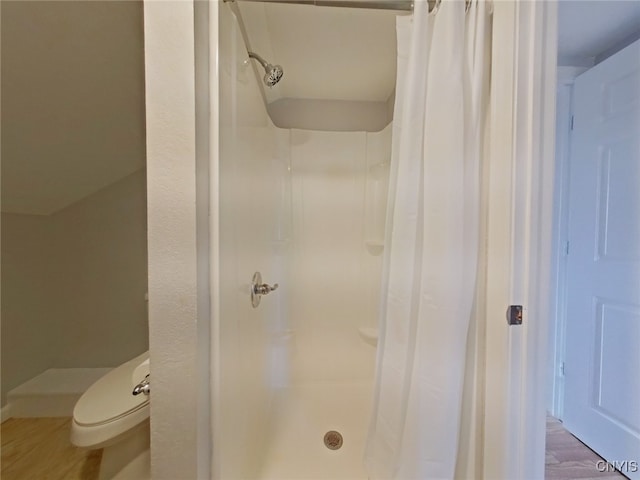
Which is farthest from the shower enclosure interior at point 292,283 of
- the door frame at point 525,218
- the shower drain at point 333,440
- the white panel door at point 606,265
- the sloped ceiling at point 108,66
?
the white panel door at point 606,265

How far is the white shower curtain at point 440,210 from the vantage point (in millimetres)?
812

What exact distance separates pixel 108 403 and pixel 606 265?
2.49 metres

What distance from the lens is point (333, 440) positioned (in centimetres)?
132

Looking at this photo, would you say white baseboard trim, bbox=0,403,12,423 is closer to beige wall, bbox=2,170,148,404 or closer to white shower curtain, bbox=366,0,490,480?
beige wall, bbox=2,170,148,404

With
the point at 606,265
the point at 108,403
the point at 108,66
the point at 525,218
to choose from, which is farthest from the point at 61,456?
the point at 606,265

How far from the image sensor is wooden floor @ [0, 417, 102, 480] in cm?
135

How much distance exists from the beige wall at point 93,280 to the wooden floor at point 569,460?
266 cm

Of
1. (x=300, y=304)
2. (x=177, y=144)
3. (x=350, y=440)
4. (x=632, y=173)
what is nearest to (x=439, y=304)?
(x=177, y=144)

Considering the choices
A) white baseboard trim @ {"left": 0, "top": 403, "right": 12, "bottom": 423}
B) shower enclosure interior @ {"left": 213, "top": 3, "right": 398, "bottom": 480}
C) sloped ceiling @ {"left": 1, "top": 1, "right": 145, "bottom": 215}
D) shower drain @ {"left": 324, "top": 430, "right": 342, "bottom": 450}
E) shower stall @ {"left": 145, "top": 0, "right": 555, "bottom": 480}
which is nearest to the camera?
shower stall @ {"left": 145, "top": 0, "right": 555, "bottom": 480}

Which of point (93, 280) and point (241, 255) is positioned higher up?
point (241, 255)

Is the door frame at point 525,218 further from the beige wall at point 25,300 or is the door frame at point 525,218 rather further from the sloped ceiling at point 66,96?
the beige wall at point 25,300

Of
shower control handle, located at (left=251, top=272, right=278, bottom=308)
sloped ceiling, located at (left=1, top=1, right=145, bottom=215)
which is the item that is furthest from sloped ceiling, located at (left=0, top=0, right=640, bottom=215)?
shower control handle, located at (left=251, top=272, right=278, bottom=308)

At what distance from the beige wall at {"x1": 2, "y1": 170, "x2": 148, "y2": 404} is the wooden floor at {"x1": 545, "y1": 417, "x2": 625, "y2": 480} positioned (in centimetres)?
266

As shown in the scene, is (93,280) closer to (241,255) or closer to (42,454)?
(42,454)
